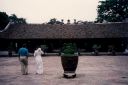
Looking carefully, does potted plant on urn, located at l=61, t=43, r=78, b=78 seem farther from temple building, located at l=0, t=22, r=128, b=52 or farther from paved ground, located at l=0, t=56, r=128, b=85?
temple building, located at l=0, t=22, r=128, b=52

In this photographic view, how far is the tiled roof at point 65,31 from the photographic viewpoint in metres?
45.7

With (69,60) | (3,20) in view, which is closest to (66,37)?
(69,60)

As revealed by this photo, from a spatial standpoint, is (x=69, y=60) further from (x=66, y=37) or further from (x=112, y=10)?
(x=112, y=10)

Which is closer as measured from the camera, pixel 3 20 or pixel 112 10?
pixel 112 10

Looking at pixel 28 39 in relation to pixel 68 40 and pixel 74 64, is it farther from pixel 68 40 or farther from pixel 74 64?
pixel 74 64

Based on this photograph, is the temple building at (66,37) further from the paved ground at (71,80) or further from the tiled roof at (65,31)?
the paved ground at (71,80)

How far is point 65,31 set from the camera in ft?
155

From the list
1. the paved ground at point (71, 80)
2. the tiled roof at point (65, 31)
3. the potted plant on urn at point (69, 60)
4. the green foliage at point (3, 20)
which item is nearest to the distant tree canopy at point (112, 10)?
the tiled roof at point (65, 31)

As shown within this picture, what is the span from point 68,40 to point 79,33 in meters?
2.11

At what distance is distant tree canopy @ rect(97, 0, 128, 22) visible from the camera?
64750 mm

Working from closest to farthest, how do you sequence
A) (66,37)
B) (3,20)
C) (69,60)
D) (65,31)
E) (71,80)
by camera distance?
(71,80)
(69,60)
(66,37)
(65,31)
(3,20)

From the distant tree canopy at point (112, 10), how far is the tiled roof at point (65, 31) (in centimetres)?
1631

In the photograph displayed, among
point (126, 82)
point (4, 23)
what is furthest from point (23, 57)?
point (4, 23)

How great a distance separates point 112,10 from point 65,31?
2275cm
